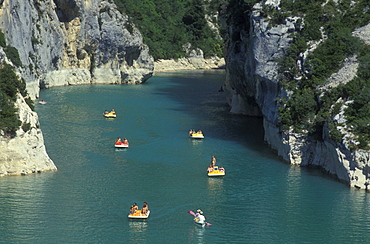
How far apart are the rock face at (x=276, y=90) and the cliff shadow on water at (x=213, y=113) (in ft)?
11.7

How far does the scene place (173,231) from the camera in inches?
1732

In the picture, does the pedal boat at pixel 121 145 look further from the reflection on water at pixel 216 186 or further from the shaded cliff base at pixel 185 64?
the shaded cliff base at pixel 185 64

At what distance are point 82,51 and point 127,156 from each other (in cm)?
7328

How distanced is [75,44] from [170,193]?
8667 centimetres

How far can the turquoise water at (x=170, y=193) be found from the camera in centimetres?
4381

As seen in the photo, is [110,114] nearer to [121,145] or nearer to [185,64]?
[121,145]

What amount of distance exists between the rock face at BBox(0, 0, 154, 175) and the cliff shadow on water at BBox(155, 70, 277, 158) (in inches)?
524

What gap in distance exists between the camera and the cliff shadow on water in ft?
250

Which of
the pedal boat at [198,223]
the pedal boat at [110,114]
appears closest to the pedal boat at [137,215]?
the pedal boat at [198,223]

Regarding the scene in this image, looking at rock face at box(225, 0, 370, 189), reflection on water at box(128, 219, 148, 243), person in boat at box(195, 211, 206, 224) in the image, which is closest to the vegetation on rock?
rock face at box(225, 0, 370, 189)

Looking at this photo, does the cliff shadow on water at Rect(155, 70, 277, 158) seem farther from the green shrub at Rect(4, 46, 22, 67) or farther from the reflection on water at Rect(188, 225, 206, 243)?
the green shrub at Rect(4, 46, 22, 67)

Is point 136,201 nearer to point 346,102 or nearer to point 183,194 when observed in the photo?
point 183,194

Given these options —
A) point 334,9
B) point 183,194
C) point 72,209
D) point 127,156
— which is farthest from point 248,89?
point 72,209

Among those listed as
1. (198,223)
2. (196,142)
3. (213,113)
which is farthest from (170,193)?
(213,113)
